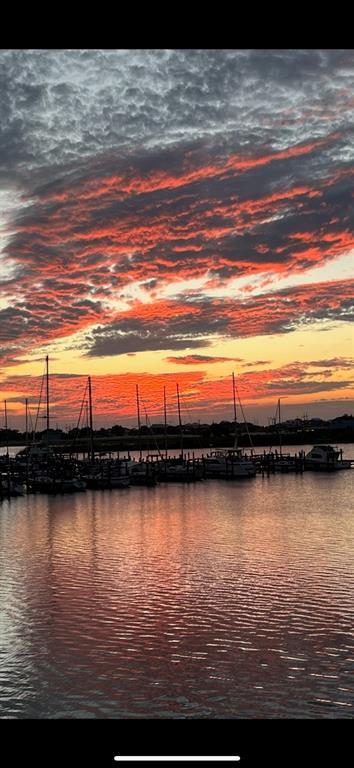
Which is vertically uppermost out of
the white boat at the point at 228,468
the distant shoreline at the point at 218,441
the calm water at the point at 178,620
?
the distant shoreline at the point at 218,441

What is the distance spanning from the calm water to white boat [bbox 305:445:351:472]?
3566 centimetres

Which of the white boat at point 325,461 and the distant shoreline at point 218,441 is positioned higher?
the distant shoreline at point 218,441

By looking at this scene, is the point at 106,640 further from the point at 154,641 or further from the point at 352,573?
the point at 352,573

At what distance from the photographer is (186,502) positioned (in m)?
41.1

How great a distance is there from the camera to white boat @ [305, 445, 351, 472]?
217 ft

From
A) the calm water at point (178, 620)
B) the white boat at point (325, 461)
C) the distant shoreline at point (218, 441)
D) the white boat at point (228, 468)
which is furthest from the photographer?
the distant shoreline at point (218, 441)

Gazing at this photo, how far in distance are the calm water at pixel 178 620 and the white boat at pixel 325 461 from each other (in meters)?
35.7

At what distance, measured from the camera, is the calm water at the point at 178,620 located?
10.2 metres
